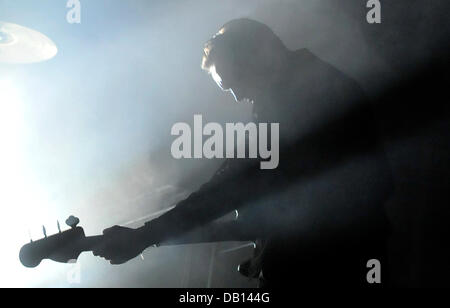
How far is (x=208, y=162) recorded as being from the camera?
3121 millimetres

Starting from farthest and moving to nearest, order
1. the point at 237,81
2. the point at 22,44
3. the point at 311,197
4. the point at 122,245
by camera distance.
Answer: the point at 22,44 < the point at 237,81 < the point at 311,197 < the point at 122,245

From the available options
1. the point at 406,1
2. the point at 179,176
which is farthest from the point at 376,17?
the point at 179,176

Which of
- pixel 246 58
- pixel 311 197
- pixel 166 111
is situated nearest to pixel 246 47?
pixel 246 58

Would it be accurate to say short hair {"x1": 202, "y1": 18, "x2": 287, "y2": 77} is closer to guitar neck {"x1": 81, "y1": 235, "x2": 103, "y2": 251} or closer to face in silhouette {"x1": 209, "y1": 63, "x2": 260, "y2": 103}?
face in silhouette {"x1": 209, "y1": 63, "x2": 260, "y2": 103}

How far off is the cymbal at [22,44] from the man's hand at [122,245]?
6.55ft

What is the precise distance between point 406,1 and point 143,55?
1853mm

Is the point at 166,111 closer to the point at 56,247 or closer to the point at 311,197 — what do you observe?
the point at 56,247

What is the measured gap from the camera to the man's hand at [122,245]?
0.97 m

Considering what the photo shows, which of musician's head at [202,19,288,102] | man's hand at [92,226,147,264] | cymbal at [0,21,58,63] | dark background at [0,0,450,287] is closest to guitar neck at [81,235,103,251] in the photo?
man's hand at [92,226,147,264]

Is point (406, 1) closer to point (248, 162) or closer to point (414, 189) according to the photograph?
point (414, 189)

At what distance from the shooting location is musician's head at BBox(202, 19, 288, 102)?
1.33m

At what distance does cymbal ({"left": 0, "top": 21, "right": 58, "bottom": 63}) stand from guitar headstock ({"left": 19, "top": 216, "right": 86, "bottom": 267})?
70.3 inches

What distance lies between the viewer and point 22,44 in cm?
257

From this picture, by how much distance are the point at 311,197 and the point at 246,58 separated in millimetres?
618
